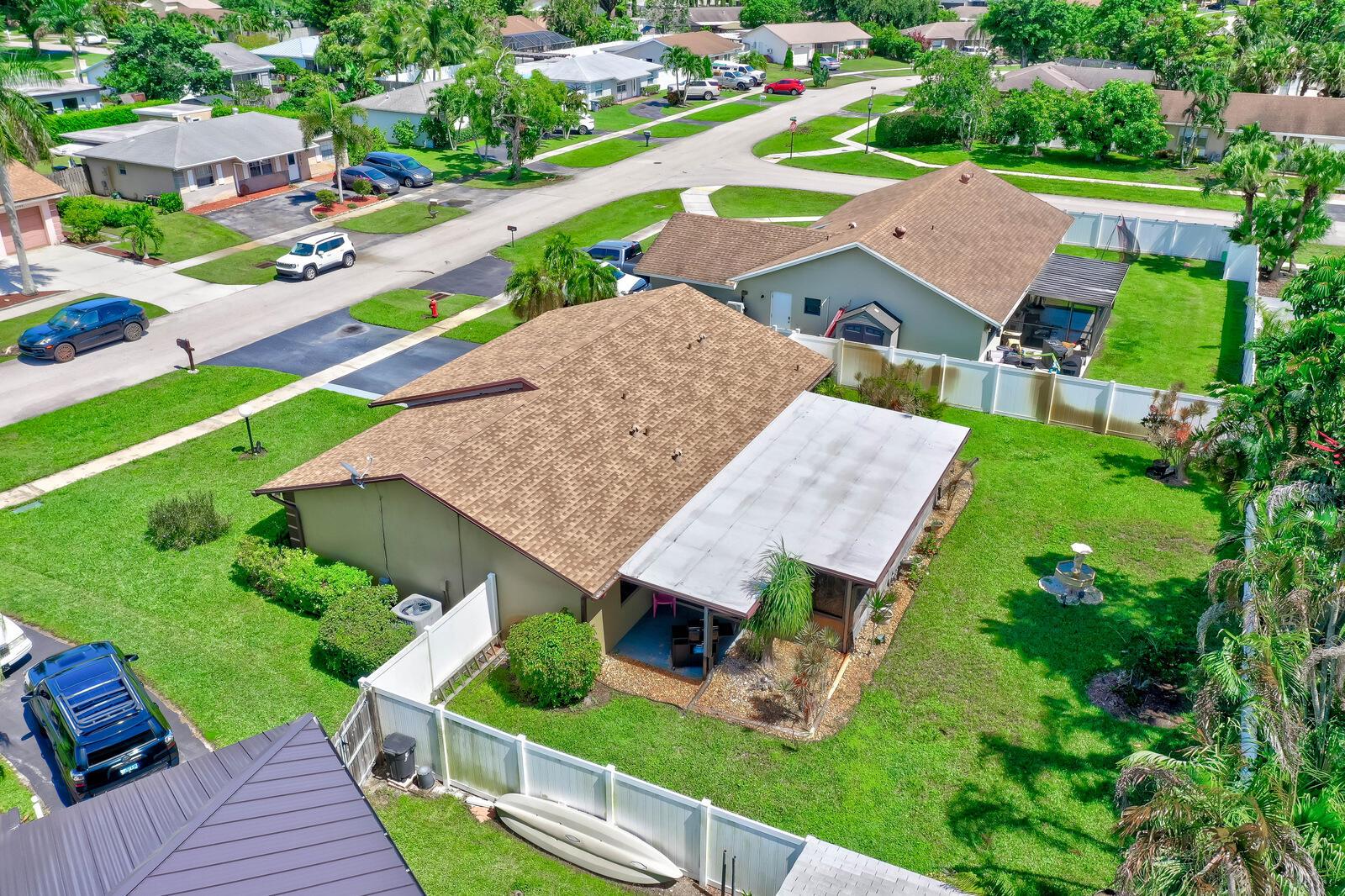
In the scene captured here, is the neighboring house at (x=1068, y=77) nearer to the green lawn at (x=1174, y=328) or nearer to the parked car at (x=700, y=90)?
the parked car at (x=700, y=90)

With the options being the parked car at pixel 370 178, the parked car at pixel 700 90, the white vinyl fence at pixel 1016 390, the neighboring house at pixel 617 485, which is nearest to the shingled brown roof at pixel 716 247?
the white vinyl fence at pixel 1016 390

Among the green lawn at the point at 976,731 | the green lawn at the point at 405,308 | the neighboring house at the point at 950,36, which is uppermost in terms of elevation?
the neighboring house at the point at 950,36

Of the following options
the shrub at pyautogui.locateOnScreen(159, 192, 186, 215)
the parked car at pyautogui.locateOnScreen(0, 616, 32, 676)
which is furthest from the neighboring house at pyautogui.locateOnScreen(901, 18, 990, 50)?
the parked car at pyautogui.locateOnScreen(0, 616, 32, 676)

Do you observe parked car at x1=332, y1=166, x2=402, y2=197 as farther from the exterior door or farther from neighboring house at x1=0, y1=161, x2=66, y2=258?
the exterior door

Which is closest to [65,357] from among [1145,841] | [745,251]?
[745,251]

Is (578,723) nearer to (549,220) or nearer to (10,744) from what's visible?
(10,744)

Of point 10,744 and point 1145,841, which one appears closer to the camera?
point 1145,841

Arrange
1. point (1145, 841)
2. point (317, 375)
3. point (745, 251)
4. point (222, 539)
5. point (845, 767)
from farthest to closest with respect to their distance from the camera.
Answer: point (745, 251) → point (317, 375) → point (222, 539) → point (845, 767) → point (1145, 841)
